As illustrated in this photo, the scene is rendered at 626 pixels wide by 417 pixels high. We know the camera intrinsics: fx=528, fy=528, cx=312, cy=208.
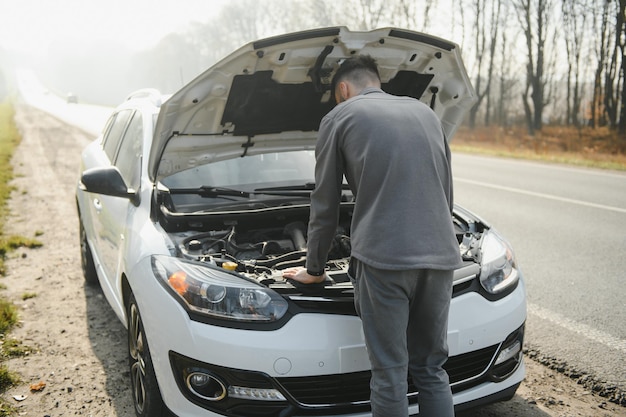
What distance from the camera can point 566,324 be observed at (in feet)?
12.7

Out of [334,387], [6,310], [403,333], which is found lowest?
[6,310]

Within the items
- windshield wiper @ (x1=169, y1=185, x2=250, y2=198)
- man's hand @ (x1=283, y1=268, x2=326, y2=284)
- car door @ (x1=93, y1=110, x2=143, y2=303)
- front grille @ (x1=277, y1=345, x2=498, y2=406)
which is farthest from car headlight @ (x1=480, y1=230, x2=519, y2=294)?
car door @ (x1=93, y1=110, x2=143, y2=303)

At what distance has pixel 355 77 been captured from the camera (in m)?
2.28

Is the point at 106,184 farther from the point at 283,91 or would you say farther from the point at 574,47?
the point at 574,47

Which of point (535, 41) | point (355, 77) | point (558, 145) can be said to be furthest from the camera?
point (535, 41)

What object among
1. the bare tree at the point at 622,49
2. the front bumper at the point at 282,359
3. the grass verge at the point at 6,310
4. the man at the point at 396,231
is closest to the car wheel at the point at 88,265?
the grass verge at the point at 6,310

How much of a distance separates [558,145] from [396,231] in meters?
23.2

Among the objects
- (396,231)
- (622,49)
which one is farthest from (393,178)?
(622,49)

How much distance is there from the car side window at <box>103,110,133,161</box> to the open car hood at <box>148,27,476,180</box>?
1.11 m

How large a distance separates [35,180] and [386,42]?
9584 millimetres

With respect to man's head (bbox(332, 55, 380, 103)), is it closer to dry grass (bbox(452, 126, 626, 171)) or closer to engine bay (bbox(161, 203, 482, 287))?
engine bay (bbox(161, 203, 482, 287))

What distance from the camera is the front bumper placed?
217cm

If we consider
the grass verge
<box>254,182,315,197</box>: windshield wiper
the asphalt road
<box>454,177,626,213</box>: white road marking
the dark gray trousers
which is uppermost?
<box>254,182,315,197</box>: windshield wiper

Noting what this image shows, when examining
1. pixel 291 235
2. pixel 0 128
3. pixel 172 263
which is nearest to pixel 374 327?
pixel 172 263
